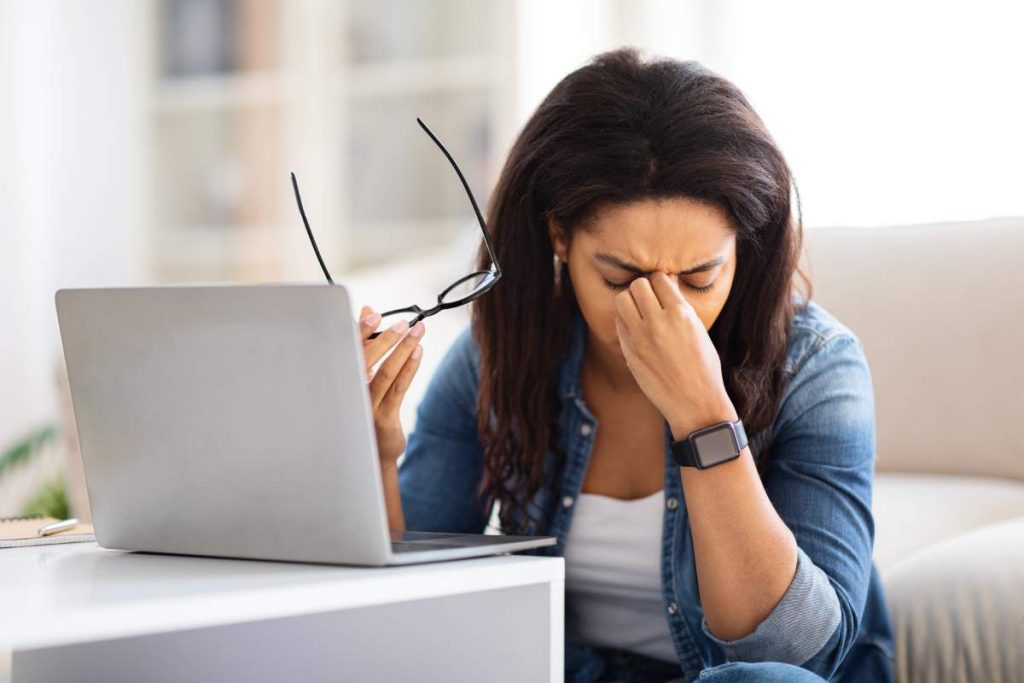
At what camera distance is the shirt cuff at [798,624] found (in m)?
0.98

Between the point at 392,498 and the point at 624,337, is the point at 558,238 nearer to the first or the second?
the point at 624,337

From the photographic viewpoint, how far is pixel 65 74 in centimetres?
334

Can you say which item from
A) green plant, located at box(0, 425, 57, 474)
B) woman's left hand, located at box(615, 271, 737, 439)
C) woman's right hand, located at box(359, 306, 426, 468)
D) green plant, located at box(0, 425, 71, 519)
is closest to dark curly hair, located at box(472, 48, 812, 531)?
woman's left hand, located at box(615, 271, 737, 439)

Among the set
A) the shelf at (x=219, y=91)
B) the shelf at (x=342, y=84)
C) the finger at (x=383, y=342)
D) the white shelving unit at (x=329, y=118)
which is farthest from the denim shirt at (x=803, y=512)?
the shelf at (x=219, y=91)

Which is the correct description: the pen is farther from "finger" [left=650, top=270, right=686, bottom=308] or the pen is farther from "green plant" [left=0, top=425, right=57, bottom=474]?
"green plant" [left=0, top=425, right=57, bottom=474]

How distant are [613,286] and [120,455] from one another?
45cm

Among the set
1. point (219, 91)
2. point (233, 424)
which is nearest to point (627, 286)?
point (233, 424)

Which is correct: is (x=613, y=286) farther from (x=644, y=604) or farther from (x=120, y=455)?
(x=120, y=455)

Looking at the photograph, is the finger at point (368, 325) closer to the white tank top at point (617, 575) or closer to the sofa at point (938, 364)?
the white tank top at point (617, 575)

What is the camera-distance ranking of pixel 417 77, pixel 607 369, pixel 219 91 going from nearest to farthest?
1. pixel 607 369
2. pixel 417 77
3. pixel 219 91

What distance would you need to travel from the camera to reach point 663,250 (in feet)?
3.41

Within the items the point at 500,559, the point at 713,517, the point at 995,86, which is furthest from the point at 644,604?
the point at 995,86

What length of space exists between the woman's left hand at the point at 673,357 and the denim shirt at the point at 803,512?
0.50ft

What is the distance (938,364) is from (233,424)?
3.02 ft
